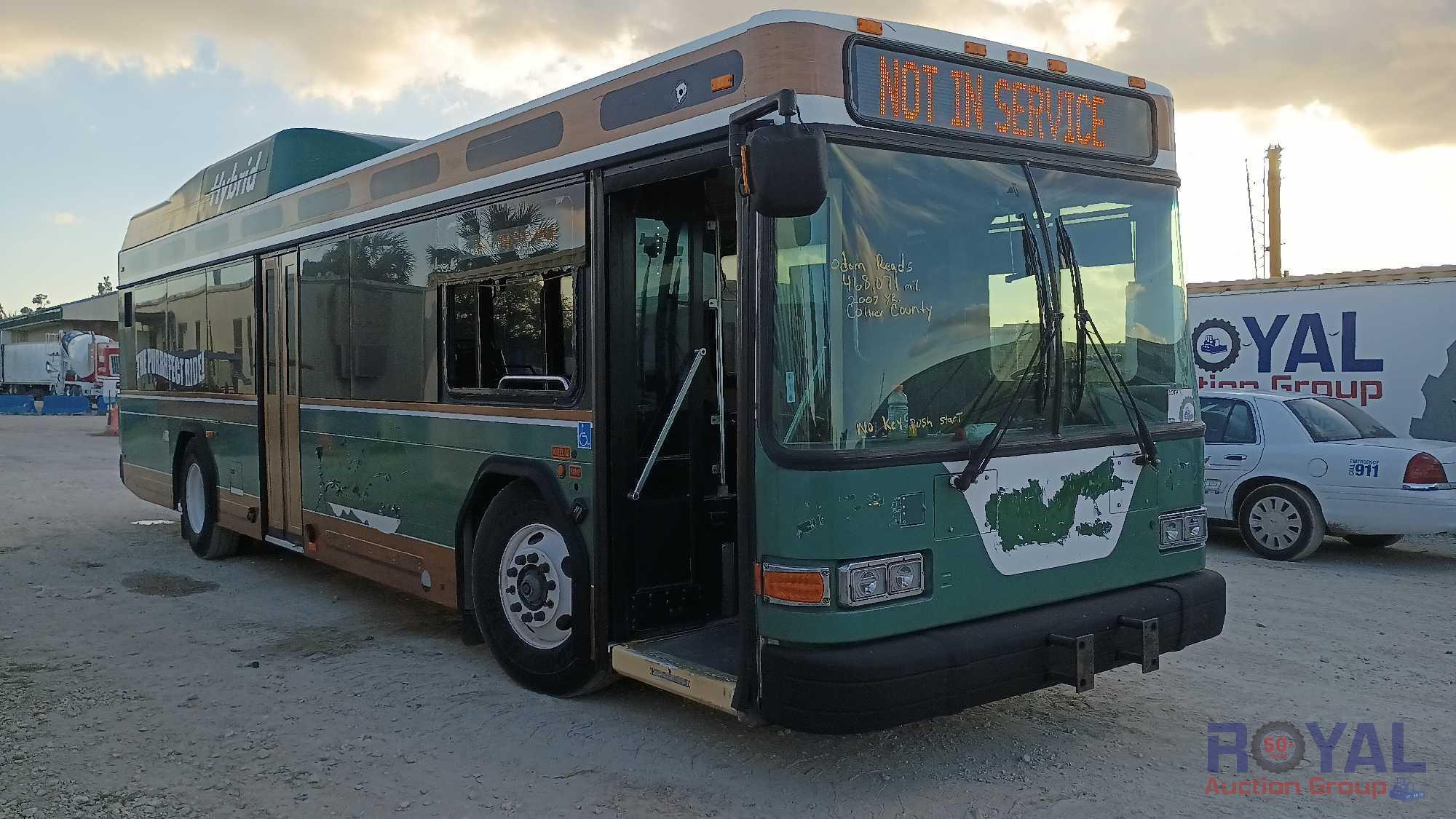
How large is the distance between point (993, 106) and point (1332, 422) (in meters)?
6.98

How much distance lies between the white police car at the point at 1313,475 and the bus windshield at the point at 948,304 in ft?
17.6

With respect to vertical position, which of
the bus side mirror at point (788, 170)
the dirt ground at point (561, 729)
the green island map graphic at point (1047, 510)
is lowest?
the dirt ground at point (561, 729)

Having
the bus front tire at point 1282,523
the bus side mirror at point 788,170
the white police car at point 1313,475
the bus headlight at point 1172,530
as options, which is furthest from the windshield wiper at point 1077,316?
the bus front tire at point 1282,523

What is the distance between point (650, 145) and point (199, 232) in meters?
6.47

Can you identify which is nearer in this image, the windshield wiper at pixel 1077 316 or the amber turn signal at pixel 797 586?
the amber turn signal at pixel 797 586

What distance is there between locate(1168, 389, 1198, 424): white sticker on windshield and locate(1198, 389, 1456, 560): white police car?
503 cm

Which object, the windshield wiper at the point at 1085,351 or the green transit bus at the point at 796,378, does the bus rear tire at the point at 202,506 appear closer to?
the green transit bus at the point at 796,378

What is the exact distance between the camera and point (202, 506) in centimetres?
1003

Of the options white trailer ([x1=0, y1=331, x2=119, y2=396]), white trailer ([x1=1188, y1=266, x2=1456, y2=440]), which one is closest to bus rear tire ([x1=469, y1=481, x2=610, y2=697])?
white trailer ([x1=1188, y1=266, x2=1456, y2=440])

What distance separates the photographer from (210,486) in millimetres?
9773

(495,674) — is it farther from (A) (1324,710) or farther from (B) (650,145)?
(A) (1324,710)

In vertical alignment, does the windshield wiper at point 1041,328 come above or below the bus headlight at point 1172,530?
above

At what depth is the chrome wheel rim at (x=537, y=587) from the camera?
18.3ft

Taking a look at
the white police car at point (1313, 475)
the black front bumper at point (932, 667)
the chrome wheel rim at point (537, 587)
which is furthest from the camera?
the white police car at point (1313, 475)
